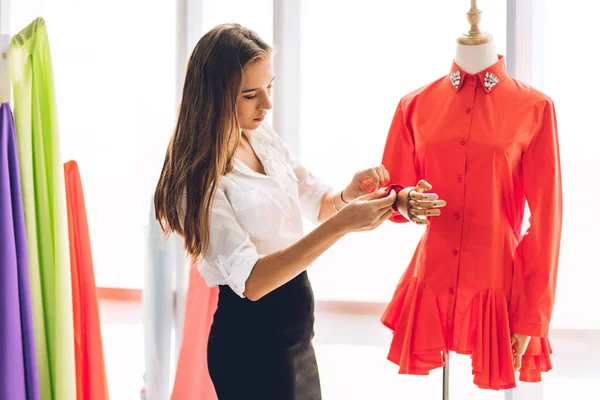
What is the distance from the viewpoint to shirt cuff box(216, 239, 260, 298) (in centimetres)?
173

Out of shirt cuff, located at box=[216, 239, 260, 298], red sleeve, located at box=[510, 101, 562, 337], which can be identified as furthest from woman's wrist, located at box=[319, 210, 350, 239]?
red sleeve, located at box=[510, 101, 562, 337]

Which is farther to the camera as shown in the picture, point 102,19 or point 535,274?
point 102,19

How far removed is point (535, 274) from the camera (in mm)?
1874

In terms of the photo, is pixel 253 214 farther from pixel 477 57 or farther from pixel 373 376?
pixel 373 376

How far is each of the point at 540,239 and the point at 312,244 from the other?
64 cm

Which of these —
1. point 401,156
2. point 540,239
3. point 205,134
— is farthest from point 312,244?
point 540,239

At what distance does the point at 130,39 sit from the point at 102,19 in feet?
0.48

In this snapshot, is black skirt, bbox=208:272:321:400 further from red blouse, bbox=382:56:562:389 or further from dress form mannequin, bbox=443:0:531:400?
dress form mannequin, bbox=443:0:531:400

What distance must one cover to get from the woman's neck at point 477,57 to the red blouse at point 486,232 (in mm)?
20

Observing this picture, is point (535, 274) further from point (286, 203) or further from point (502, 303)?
point (286, 203)

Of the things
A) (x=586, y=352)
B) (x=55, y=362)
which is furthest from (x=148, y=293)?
(x=586, y=352)

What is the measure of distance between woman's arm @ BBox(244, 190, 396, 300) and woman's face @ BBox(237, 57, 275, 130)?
0.36 metres

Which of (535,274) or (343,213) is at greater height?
(343,213)

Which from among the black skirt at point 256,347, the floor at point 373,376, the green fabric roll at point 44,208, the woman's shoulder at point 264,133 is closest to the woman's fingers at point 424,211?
the black skirt at point 256,347
